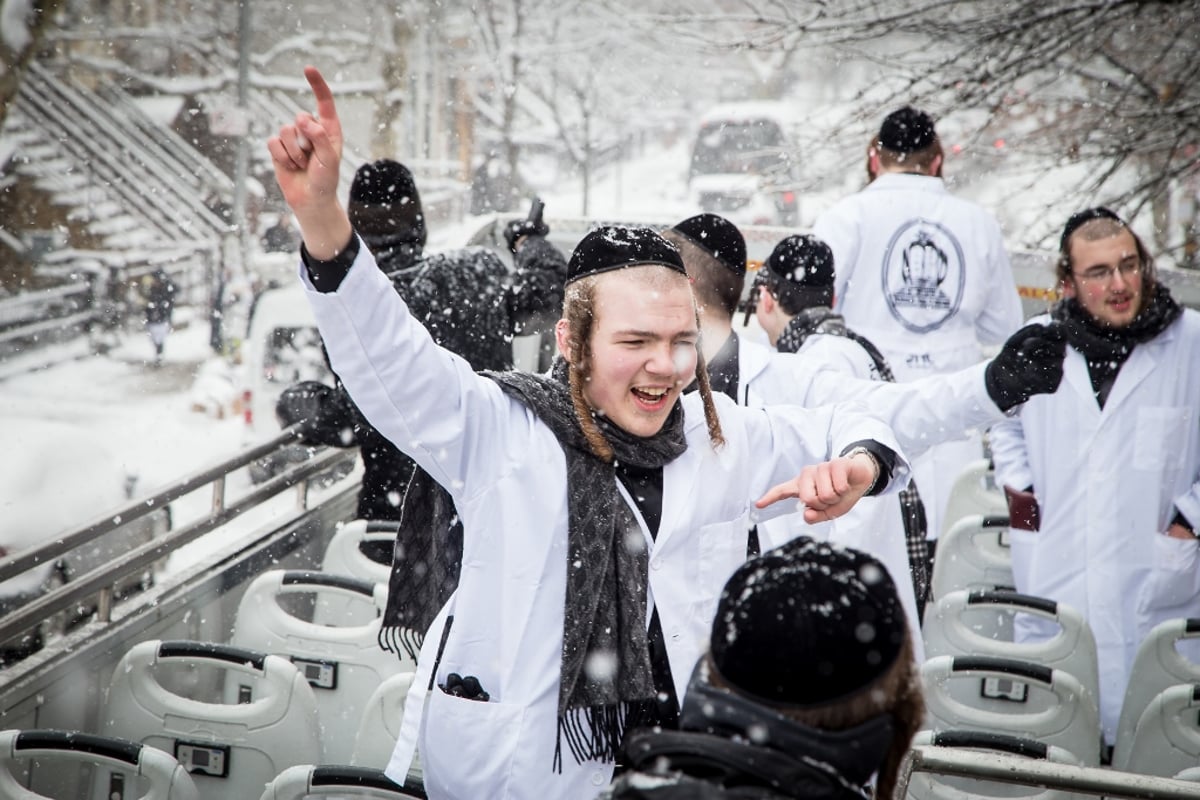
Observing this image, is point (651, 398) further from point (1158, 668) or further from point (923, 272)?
point (923, 272)

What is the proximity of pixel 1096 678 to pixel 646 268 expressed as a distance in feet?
7.48

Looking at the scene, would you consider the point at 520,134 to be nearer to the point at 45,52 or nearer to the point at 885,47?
the point at 45,52

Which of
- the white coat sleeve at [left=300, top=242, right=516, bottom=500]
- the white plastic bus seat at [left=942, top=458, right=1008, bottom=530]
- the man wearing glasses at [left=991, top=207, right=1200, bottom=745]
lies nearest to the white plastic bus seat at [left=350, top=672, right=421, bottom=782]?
the white coat sleeve at [left=300, top=242, right=516, bottom=500]

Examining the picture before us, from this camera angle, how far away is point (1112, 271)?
3.70 m

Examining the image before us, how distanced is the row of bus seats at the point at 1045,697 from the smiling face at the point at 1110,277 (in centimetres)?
101

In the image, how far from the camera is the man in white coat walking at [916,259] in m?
4.77

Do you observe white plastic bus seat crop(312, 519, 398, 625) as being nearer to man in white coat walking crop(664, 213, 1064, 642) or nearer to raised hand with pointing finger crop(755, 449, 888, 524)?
man in white coat walking crop(664, 213, 1064, 642)

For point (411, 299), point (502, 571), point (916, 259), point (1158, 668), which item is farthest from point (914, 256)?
point (502, 571)

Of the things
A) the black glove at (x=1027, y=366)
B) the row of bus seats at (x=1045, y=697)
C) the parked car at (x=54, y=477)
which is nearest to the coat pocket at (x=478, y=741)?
the row of bus seats at (x=1045, y=697)

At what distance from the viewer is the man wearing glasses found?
373 centimetres

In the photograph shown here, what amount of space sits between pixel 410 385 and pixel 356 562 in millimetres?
2350

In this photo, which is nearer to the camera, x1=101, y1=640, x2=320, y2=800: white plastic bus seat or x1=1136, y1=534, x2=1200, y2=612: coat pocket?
x1=101, y1=640, x2=320, y2=800: white plastic bus seat

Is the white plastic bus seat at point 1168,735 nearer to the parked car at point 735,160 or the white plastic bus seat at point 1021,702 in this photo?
the white plastic bus seat at point 1021,702

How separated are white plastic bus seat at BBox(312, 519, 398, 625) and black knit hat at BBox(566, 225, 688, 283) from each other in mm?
1918
